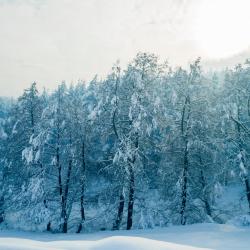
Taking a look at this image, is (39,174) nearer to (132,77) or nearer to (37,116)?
(37,116)

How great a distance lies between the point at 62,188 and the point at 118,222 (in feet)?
18.9

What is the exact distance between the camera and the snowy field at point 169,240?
8.91 meters

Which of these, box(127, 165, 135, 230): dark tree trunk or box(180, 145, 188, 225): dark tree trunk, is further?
box(180, 145, 188, 225): dark tree trunk

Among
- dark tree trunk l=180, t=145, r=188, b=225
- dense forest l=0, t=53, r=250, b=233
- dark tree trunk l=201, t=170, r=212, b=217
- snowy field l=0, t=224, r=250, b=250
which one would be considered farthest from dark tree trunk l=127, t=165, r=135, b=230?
dark tree trunk l=201, t=170, r=212, b=217

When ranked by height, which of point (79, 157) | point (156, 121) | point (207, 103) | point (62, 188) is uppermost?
point (207, 103)

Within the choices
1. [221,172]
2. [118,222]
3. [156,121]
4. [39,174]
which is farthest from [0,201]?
[221,172]

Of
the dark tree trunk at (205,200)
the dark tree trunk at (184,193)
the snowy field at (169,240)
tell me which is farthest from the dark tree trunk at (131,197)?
the dark tree trunk at (205,200)

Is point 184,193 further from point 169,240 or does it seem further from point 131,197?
point 169,240

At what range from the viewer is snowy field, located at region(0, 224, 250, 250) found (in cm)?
891

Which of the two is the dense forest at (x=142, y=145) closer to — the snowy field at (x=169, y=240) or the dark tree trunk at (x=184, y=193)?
the dark tree trunk at (x=184, y=193)

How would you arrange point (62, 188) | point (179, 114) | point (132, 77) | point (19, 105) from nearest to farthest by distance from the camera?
point (132, 77), point (179, 114), point (62, 188), point (19, 105)

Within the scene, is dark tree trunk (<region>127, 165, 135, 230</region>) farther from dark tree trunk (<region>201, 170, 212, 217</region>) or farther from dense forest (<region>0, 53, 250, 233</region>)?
dark tree trunk (<region>201, 170, 212, 217</region>)

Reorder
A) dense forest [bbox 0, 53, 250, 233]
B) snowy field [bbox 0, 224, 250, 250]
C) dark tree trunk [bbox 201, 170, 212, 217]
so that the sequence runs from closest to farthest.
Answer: snowy field [bbox 0, 224, 250, 250], dense forest [bbox 0, 53, 250, 233], dark tree trunk [bbox 201, 170, 212, 217]

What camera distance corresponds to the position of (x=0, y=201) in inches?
1237
